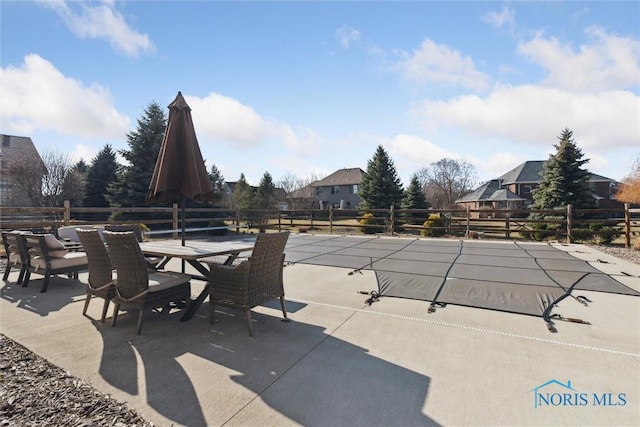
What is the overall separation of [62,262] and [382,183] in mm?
15674

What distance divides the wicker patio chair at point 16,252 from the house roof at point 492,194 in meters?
29.6

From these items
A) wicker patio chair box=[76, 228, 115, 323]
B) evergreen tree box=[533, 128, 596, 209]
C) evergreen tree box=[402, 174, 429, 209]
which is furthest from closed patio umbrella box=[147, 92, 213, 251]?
evergreen tree box=[402, 174, 429, 209]

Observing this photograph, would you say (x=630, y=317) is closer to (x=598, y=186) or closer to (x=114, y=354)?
(x=114, y=354)

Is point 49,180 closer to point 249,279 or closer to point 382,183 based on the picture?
point 382,183

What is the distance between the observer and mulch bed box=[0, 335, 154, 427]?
1.45 meters

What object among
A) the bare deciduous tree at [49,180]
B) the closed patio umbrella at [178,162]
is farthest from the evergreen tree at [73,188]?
the closed patio umbrella at [178,162]

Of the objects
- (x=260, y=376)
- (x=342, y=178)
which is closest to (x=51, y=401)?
(x=260, y=376)

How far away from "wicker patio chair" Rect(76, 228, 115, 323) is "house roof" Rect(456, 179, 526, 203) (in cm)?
2927

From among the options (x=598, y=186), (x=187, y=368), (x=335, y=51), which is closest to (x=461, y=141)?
(x=335, y=51)

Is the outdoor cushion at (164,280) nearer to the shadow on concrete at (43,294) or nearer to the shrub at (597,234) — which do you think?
the shadow on concrete at (43,294)

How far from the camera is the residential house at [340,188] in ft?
106

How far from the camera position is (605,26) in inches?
221

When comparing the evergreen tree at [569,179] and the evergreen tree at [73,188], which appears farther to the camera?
the evergreen tree at [73,188]

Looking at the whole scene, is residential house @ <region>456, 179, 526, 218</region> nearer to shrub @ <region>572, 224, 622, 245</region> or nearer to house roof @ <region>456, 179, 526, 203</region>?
house roof @ <region>456, 179, 526, 203</region>
